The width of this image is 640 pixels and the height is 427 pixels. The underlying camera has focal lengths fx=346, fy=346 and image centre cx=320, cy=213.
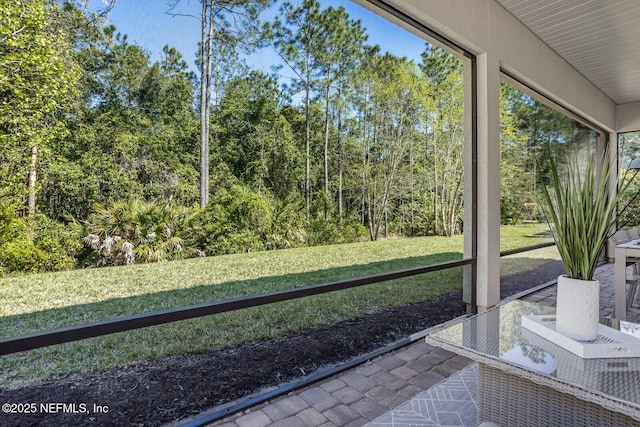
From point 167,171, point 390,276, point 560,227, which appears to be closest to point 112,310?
point 167,171

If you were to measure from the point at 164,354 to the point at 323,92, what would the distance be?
2169 mm

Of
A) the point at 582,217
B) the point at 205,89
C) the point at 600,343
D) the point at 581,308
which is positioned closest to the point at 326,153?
the point at 205,89

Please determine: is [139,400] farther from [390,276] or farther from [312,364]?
[390,276]

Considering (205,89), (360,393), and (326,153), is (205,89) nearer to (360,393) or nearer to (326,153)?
(326,153)

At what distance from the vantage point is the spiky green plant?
56.5 inches

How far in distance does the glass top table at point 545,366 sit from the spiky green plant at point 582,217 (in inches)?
13.7

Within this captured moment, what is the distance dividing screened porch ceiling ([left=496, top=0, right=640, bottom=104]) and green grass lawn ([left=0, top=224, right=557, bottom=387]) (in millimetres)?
2626

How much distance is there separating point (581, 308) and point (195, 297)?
203cm

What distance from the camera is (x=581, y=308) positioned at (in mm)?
1442

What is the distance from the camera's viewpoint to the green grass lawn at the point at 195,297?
1.67m

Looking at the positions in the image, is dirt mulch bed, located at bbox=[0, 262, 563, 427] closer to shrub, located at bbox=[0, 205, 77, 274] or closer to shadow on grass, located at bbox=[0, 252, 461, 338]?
shadow on grass, located at bbox=[0, 252, 461, 338]

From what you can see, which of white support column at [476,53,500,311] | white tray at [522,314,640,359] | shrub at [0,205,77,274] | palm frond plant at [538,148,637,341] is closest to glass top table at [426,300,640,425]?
white tray at [522,314,640,359]

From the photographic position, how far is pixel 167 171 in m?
2.04

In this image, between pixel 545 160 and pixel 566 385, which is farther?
pixel 545 160
